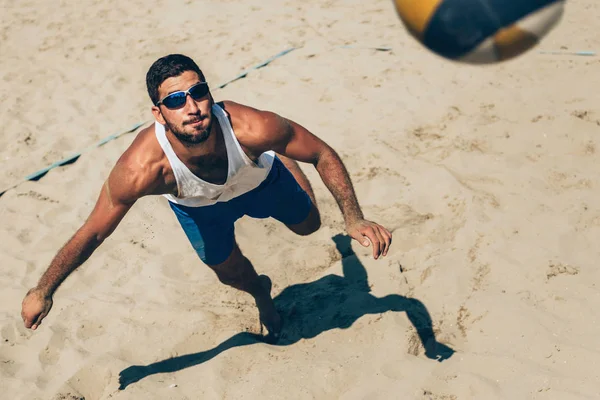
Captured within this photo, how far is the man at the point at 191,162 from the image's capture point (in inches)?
124

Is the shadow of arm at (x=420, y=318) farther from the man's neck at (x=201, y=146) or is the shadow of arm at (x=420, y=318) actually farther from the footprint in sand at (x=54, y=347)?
the footprint in sand at (x=54, y=347)

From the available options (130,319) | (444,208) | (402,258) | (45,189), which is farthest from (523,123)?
(45,189)

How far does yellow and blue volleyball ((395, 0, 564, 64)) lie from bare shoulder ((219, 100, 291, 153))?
0.85 m

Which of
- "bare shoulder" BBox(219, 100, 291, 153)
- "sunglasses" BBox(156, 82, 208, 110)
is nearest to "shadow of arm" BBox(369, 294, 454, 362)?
"bare shoulder" BBox(219, 100, 291, 153)

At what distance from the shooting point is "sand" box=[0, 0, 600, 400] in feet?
11.6

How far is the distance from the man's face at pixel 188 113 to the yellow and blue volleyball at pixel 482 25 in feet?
3.71

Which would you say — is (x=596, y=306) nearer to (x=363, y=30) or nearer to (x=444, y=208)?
(x=444, y=208)

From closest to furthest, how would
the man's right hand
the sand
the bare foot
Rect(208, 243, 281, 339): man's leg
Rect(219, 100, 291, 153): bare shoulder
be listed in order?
1. the man's right hand
2. Rect(219, 100, 291, 153): bare shoulder
3. the sand
4. Rect(208, 243, 281, 339): man's leg
5. the bare foot

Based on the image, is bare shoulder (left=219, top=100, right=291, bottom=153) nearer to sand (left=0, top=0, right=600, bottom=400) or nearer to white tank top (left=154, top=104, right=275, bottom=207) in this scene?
white tank top (left=154, top=104, right=275, bottom=207)

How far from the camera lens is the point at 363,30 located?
7320mm

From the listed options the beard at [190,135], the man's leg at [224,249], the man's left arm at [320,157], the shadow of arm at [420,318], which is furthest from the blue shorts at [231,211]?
the shadow of arm at [420,318]

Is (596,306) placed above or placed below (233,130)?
below

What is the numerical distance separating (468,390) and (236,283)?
149cm

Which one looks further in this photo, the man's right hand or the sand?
the sand
